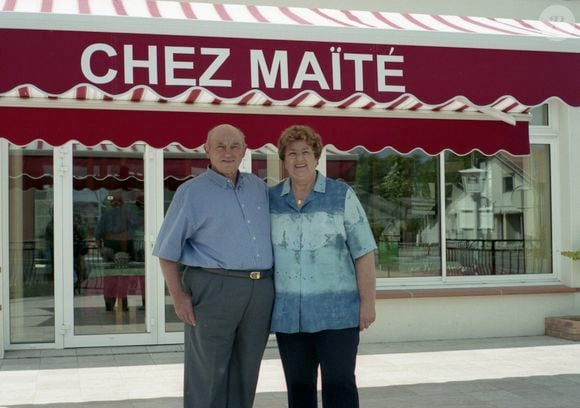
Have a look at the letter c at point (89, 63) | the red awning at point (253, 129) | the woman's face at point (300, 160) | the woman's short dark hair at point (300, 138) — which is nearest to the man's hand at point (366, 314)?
the woman's face at point (300, 160)

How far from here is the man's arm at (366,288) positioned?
12.7 ft

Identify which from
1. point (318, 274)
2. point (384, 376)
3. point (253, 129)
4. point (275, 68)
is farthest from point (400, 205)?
point (318, 274)

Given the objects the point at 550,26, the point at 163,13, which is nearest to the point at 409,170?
the point at 550,26

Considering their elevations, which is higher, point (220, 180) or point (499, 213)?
point (220, 180)

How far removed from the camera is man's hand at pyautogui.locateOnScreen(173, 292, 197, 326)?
3859 millimetres

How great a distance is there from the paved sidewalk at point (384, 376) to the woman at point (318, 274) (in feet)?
5.62

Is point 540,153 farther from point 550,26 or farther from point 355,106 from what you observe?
point 355,106

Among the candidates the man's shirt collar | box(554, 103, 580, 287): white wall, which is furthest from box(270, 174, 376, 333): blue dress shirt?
box(554, 103, 580, 287): white wall

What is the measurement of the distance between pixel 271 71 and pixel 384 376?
312cm

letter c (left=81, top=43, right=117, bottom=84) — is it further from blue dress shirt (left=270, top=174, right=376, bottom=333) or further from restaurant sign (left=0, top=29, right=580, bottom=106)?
blue dress shirt (left=270, top=174, right=376, bottom=333)

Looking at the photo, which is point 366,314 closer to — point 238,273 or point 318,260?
point 318,260

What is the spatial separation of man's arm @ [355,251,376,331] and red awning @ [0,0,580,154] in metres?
1.13

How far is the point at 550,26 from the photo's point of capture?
→ 5766mm

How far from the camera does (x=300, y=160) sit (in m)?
3.89
